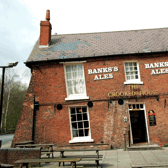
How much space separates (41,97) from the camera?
43.1ft

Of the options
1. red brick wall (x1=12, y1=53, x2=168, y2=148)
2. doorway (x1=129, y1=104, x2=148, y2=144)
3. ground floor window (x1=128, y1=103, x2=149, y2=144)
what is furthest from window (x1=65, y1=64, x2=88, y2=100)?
doorway (x1=129, y1=104, x2=148, y2=144)

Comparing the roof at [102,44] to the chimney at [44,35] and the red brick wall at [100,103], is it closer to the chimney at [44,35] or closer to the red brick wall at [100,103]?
the chimney at [44,35]

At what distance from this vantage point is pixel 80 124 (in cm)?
1305

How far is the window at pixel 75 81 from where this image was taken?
13305 mm

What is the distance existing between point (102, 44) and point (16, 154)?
9965 mm

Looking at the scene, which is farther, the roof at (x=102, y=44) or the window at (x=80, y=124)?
the roof at (x=102, y=44)

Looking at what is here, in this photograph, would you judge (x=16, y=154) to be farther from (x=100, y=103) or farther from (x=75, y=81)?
(x=75, y=81)

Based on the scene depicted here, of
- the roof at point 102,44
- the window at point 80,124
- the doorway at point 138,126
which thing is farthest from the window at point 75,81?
the doorway at point 138,126

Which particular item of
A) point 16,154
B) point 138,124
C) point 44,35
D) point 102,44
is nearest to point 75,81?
point 102,44

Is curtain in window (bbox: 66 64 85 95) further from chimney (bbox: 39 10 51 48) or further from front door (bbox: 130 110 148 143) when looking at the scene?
front door (bbox: 130 110 148 143)

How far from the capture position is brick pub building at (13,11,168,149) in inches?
497

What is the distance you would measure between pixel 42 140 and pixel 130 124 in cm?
595

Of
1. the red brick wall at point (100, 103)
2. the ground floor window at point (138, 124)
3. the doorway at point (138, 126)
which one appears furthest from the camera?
the doorway at point (138, 126)

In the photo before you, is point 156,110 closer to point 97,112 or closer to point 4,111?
point 97,112
